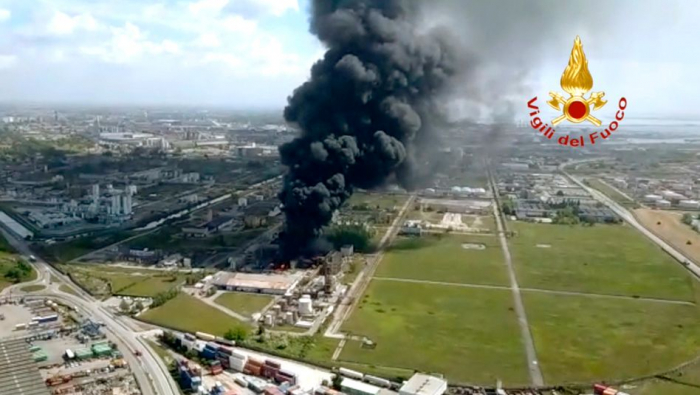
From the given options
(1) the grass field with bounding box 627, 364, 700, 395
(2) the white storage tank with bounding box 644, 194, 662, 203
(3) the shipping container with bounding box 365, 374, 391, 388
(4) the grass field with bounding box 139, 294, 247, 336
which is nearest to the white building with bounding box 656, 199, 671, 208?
(2) the white storage tank with bounding box 644, 194, 662, 203

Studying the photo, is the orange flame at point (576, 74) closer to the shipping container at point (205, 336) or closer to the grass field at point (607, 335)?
the grass field at point (607, 335)

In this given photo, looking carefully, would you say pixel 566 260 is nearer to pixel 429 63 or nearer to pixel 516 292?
pixel 516 292

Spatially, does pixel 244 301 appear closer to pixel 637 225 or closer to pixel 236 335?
pixel 236 335

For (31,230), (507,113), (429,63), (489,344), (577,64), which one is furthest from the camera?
(507,113)

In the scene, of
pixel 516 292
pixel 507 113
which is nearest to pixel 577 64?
pixel 516 292

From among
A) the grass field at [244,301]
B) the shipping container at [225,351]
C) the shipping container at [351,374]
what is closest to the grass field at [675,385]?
the shipping container at [351,374]

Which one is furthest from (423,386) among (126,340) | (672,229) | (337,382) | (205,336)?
(672,229)
